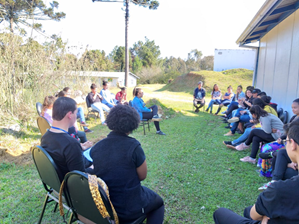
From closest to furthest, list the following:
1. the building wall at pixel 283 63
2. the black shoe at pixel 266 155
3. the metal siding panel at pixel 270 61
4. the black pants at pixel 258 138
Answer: the black shoe at pixel 266 155 → the black pants at pixel 258 138 → the building wall at pixel 283 63 → the metal siding panel at pixel 270 61

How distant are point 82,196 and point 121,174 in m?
0.34

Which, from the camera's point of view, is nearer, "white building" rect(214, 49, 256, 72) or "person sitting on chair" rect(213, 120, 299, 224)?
"person sitting on chair" rect(213, 120, 299, 224)

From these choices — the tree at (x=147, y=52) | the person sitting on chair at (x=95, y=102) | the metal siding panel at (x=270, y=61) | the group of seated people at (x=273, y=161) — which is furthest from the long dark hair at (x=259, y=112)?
the tree at (x=147, y=52)

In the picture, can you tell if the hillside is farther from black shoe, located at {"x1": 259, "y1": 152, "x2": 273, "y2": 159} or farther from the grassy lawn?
black shoe, located at {"x1": 259, "y1": 152, "x2": 273, "y2": 159}

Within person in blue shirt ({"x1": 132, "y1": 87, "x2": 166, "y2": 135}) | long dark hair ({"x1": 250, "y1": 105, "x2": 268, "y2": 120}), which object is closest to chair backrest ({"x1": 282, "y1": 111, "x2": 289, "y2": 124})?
long dark hair ({"x1": 250, "y1": 105, "x2": 268, "y2": 120})

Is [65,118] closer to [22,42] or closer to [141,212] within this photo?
[141,212]

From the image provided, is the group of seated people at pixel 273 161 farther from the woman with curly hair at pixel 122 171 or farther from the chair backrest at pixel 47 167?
the chair backrest at pixel 47 167

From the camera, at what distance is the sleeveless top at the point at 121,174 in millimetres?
1661

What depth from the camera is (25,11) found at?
10273 mm

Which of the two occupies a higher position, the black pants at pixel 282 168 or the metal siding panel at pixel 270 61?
the metal siding panel at pixel 270 61

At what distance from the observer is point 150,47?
55.8 m

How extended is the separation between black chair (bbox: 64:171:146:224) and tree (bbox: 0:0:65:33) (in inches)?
245

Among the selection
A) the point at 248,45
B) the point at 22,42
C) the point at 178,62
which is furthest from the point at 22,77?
the point at 178,62

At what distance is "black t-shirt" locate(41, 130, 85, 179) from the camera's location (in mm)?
1918
